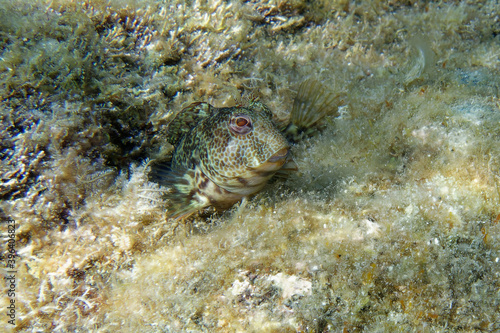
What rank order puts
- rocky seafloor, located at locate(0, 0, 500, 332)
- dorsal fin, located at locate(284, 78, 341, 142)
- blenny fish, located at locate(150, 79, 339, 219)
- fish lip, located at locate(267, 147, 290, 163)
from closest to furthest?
rocky seafloor, located at locate(0, 0, 500, 332)
fish lip, located at locate(267, 147, 290, 163)
blenny fish, located at locate(150, 79, 339, 219)
dorsal fin, located at locate(284, 78, 341, 142)

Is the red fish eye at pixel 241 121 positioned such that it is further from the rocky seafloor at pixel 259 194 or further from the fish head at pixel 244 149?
the rocky seafloor at pixel 259 194

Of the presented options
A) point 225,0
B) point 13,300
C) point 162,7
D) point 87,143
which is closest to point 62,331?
point 13,300

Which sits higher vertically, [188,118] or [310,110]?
[188,118]

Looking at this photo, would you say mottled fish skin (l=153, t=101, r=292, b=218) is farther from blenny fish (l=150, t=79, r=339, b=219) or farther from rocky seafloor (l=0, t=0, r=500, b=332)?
rocky seafloor (l=0, t=0, r=500, b=332)

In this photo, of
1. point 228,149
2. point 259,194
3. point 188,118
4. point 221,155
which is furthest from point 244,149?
point 188,118

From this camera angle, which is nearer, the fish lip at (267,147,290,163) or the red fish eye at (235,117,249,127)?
the fish lip at (267,147,290,163)

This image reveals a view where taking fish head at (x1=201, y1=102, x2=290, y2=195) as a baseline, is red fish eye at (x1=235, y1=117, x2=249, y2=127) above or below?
above

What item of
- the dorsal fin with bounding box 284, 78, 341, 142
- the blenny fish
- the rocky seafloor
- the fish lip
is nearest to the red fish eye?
the blenny fish

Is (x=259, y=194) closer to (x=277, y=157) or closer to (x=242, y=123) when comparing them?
(x=277, y=157)

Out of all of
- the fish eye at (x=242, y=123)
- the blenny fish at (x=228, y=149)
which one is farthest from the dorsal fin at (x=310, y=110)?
the fish eye at (x=242, y=123)
